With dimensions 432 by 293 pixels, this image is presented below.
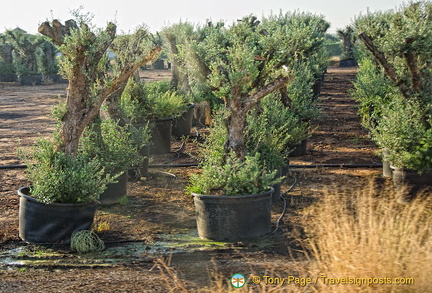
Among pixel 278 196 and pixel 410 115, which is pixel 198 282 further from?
pixel 410 115

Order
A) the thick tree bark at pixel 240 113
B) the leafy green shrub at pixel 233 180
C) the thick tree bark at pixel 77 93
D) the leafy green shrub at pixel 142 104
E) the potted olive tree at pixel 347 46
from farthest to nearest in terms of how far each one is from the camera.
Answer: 1. the potted olive tree at pixel 347 46
2. the leafy green shrub at pixel 142 104
3. the thick tree bark at pixel 240 113
4. the thick tree bark at pixel 77 93
5. the leafy green shrub at pixel 233 180

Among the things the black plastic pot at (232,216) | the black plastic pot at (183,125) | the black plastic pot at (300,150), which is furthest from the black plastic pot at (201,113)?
the black plastic pot at (232,216)

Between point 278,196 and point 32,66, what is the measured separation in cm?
2812

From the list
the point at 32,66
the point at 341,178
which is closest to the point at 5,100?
the point at 32,66

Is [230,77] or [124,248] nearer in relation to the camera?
[124,248]

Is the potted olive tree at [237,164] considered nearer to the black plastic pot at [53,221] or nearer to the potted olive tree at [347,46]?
the black plastic pot at [53,221]

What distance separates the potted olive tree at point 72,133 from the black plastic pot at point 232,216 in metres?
1.22

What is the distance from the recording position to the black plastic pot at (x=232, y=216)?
6.72m

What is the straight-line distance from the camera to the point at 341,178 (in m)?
10.0

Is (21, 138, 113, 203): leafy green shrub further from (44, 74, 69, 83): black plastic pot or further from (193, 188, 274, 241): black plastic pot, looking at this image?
(44, 74, 69, 83): black plastic pot

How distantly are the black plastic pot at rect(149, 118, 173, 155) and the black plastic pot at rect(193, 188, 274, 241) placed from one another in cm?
512

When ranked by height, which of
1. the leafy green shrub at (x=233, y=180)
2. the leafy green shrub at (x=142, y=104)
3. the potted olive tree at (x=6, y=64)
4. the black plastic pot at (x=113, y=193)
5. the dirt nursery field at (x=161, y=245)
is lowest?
the dirt nursery field at (x=161, y=245)

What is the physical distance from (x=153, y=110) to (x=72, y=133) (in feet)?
14.4

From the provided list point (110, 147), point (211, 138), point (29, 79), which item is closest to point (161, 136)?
point (211, 138)
